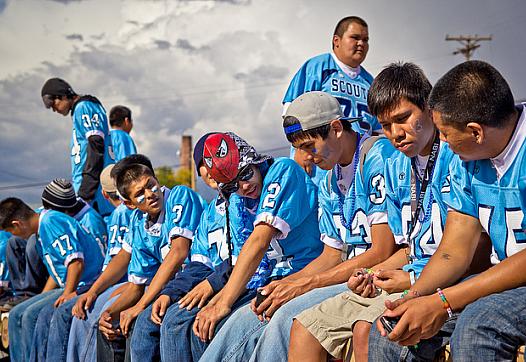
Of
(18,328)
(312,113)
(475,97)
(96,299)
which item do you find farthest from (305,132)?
(18,328)

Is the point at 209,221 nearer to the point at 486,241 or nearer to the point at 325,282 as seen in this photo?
the point at 325,282

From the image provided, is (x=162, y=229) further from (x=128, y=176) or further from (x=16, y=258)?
(x=16, y=258)

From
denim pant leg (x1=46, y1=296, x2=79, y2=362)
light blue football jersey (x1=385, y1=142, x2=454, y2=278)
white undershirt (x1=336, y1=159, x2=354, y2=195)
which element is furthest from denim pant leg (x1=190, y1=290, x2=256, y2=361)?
denim pant leg (x1=46, y1=296, x2=79, y2=362)

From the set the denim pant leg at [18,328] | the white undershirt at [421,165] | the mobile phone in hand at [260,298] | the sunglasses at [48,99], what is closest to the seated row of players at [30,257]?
the sunglasses at [48,99]

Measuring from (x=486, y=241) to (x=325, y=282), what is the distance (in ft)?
3.07

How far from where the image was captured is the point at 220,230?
4910mm

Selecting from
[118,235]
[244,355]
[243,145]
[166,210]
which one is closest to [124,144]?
[118,235]

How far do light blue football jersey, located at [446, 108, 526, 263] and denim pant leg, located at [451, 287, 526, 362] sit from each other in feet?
1.09

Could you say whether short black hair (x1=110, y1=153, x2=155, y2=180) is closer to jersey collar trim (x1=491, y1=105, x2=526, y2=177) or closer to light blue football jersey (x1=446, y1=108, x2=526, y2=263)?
→ light blue football jersey (x1=446, y1=108, x2=526, y2=263)

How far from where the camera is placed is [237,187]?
14.4 ft

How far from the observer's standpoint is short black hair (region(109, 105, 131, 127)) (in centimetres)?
838

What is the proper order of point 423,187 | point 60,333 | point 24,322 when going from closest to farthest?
point 423,187
point 60,333
point 24,322

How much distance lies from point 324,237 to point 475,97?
1.57 m

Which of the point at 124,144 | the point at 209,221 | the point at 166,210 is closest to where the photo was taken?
the point at 209,221
